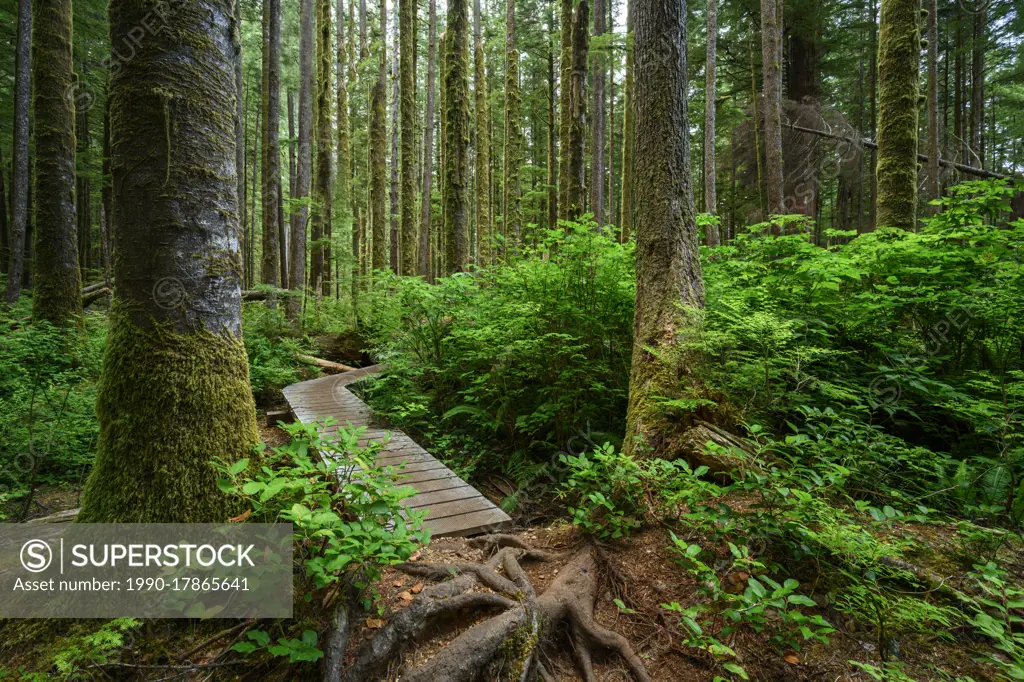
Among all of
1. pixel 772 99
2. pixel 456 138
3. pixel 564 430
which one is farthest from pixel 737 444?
pixel 772 99

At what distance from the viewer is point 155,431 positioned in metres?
2.49

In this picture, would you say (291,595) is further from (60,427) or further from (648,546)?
(60,427)

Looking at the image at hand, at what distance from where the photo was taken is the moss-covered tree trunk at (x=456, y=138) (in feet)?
35.5

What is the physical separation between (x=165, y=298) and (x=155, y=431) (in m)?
0.77

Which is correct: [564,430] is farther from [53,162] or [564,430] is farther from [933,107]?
[933,107]

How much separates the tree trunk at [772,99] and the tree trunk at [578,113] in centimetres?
558

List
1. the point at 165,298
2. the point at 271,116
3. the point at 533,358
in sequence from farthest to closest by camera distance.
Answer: the point at 271,116
the point at 533,358
the point at 165,298

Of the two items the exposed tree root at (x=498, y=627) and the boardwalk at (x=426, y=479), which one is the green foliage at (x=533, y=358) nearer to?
the boardwalk at (x=426, y=479)

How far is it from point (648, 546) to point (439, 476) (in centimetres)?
213

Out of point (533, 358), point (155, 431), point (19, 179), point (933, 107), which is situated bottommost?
point (155, 431)

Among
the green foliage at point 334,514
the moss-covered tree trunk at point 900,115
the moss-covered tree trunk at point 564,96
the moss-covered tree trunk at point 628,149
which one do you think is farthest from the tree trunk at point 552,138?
the green foliage at point 334,514

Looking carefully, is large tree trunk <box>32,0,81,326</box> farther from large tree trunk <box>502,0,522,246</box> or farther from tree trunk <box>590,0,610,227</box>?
tree trunk <box>590,0,610,227</box>

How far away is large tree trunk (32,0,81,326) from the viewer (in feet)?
24.7

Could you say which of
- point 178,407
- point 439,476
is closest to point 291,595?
point 178,407
